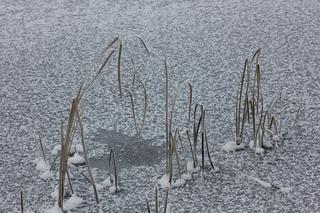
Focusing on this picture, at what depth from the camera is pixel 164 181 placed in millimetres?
1171

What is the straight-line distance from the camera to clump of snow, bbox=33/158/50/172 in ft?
4.05

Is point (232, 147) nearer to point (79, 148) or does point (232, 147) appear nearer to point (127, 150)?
point (127, 150)

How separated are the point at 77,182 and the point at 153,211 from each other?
21 centimetres

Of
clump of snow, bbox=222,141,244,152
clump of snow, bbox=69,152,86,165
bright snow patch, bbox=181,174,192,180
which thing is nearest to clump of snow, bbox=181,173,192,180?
bright snow patch, bbox=181,174,192,180

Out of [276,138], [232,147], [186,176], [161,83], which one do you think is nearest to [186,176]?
[186,176]

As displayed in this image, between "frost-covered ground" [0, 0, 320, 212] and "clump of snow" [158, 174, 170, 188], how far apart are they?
13 mm

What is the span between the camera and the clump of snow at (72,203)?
1.11 m

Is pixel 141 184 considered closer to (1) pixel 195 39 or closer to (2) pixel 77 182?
(2) pixel 77 182

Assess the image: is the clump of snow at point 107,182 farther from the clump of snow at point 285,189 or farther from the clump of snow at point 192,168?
the clump of snow at point 285,189

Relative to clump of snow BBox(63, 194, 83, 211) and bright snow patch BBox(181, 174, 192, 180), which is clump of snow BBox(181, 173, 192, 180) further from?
clump of snow BBox(63, 194, 83, 211)

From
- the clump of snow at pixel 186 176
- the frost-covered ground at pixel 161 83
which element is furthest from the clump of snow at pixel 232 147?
the clump of snow at pixel 186 176

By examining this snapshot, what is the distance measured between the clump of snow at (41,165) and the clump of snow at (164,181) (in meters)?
0.27

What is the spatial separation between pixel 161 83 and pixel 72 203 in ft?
1.94

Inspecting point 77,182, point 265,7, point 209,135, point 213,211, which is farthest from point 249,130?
point 265,7
